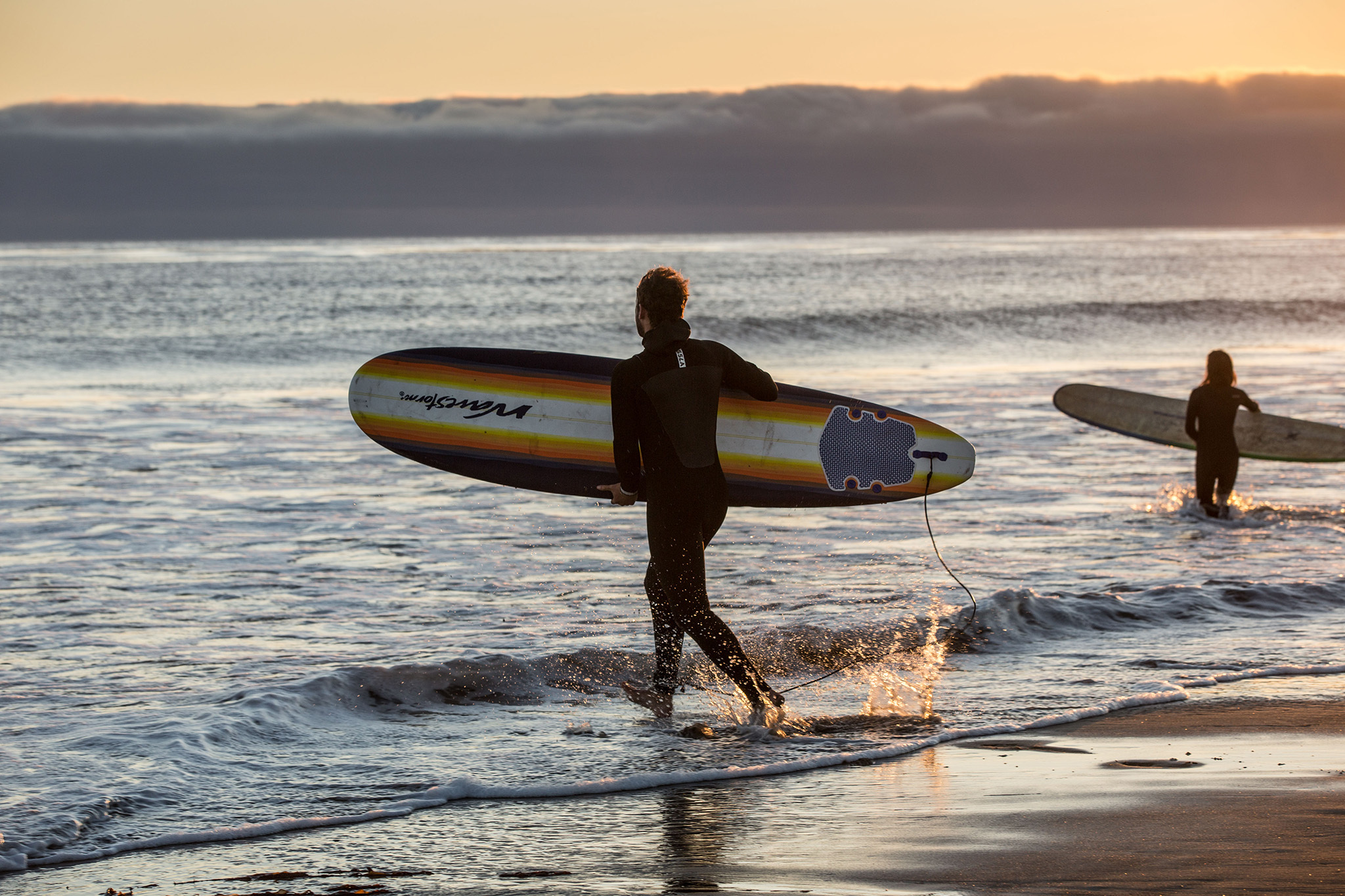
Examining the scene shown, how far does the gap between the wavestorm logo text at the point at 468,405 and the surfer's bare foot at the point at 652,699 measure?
5.76 ft

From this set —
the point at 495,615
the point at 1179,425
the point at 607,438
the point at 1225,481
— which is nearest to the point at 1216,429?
the point at 1225,481

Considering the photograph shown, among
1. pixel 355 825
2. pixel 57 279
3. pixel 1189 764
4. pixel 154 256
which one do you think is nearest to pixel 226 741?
pixel 355 825

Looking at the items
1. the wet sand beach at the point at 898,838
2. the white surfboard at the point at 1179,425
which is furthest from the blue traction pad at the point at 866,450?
the white surfboard at the point at 1179,425

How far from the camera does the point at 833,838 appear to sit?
340cm

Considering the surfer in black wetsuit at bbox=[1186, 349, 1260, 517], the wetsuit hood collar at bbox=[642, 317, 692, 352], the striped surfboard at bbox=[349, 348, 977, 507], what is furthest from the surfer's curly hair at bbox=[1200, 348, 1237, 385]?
the wetsuit hood collar at bbox=[642, 317, 692, 352]

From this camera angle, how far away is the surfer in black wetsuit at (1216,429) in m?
9.45

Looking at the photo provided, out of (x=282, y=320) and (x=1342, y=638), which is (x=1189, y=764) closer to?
(x=1342, y=638)

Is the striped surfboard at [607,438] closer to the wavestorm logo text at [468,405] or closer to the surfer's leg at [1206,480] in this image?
the wavestorm logo text at [468,405]

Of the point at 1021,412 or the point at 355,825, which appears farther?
the point at 1021,412

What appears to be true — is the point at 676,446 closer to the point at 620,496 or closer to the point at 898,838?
the point at 620,496

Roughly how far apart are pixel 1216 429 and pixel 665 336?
6695 millimetres

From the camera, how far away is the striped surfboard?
574cm

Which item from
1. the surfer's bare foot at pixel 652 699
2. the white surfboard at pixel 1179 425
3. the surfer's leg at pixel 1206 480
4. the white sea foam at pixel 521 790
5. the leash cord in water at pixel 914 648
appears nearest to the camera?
the white sea foam at pixel 521 790

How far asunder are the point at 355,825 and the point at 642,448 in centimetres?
154
